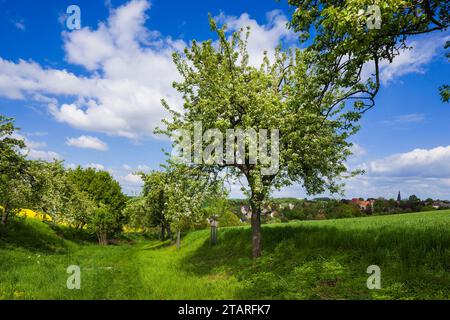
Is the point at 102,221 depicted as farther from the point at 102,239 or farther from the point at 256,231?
the point at 256,231

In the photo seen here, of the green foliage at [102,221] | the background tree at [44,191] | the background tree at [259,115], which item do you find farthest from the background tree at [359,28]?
the green foliage at [102,221]

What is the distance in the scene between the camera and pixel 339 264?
15.9 m

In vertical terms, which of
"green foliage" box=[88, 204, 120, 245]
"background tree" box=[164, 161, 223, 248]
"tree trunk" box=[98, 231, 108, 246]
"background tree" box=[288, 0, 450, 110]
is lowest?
"tree trunk" box=[98, 231, 108, 246]

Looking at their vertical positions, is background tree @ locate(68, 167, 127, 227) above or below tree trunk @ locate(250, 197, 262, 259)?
above

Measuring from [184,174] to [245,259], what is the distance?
7.04 m

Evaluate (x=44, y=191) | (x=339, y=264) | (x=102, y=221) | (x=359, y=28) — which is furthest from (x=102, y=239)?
(x=359, y=28)

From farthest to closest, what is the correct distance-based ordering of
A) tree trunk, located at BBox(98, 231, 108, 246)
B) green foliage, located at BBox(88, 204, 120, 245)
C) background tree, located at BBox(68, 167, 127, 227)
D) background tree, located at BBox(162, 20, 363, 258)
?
background tree, located at BBox(68, 167, 127, 227)
tree trunk, located at BBox(98, 231, 108, 246)
green foliage, located at BBox(88, 204, 120, 245)
background tree, located at BBox(162, 20, 363, 258)

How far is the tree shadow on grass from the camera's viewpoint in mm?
12828

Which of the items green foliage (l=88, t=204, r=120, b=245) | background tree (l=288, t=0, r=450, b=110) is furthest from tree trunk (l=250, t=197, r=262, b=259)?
green foliage (l=88, t=204, r=120, b=245)

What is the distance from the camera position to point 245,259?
72.3 feet

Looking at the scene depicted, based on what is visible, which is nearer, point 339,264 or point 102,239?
point 339,264

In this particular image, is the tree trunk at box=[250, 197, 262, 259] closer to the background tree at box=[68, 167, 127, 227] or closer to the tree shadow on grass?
the tree shadow on grass
